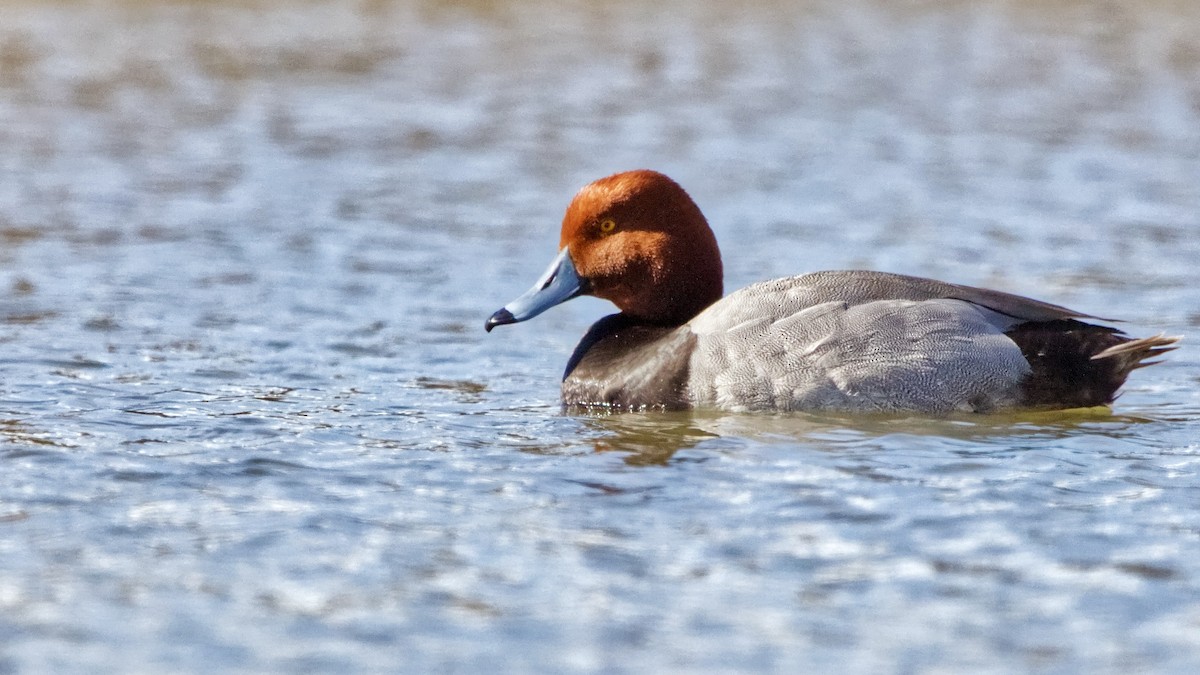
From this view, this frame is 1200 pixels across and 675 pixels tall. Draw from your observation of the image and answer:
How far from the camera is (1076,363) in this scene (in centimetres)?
661

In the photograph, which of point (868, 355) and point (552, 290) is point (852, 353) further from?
point (552, 290)

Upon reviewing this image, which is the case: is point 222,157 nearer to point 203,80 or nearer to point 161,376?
point 203,80

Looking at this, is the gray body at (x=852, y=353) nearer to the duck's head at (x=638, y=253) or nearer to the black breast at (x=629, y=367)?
the black breast at (x=629, y=367)

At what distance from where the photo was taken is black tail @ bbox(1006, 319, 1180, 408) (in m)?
6.55

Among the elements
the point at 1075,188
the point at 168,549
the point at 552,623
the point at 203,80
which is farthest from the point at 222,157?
the point at 552,623

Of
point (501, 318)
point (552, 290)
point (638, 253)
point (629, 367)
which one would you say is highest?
point (638, 253)

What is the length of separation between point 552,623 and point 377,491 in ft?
4.43

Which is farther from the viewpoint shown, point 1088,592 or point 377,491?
point 377,491

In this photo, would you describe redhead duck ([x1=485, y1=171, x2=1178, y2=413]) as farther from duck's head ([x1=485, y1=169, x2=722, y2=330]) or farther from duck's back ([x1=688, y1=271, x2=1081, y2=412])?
duck's head ([x1=485, y1=169, x2=722, y2=330])

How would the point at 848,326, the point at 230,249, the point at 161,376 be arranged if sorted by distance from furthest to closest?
the point at 230,249, the point at 161,376, the point at 848,326

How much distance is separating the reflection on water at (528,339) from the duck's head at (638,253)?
520 mm

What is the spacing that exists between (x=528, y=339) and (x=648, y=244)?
64.6 inches

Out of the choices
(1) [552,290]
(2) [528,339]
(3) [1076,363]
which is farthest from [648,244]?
(3) [1076,363]

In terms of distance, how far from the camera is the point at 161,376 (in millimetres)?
7246
